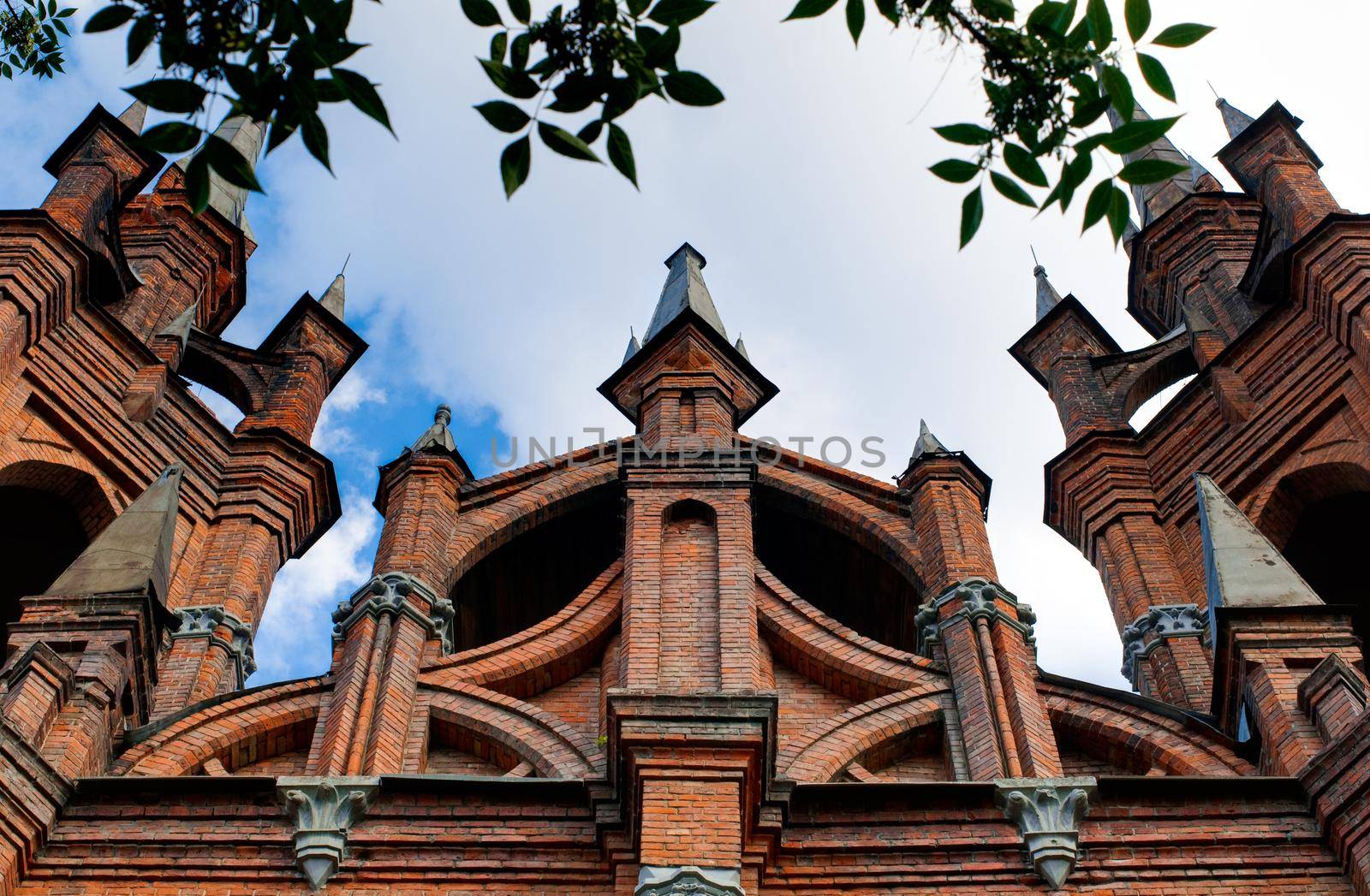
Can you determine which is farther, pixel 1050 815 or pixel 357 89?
pixel 1050 815

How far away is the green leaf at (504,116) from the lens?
6777 mm

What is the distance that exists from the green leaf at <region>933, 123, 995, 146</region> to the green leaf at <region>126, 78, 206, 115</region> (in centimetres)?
264

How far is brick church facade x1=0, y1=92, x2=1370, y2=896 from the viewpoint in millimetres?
11070

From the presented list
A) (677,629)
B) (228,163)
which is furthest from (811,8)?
(677,629)

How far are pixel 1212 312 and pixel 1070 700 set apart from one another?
10.9 m

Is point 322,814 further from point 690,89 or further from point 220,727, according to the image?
point 690,89

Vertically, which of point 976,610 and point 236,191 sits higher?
point 236,191

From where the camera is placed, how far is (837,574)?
17281 millimetres

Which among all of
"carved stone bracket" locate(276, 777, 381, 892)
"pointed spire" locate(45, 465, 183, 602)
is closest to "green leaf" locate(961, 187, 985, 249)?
"carved stone bracket" locate(276, 777, 381, 892)

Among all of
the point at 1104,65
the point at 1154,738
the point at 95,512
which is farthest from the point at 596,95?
the point at 95,512

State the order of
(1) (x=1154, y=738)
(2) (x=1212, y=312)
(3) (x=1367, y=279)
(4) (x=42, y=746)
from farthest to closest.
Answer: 1. (2) (x=1212, y=312)
2. (3) (x=1367, y=279)
3. (1) (x=1154, y=738)
4. (4) (x=42, y=746)

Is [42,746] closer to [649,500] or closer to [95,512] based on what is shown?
[649,500]

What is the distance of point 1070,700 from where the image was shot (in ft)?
44.4

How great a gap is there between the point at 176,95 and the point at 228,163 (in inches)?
14.4
